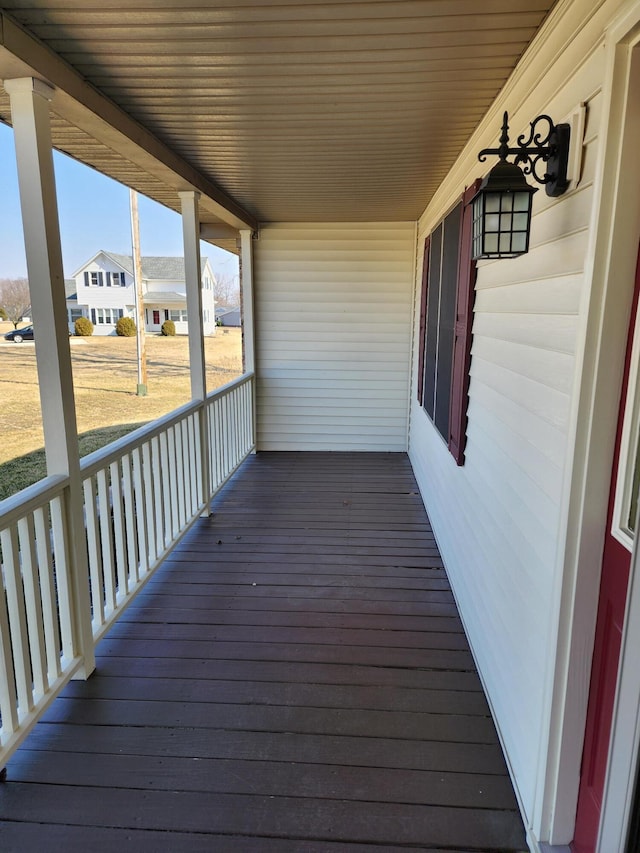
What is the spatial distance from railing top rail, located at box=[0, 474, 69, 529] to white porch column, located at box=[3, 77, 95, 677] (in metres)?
0.06

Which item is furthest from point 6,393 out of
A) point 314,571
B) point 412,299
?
point 314,571

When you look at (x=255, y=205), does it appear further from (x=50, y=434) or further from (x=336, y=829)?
(x=336, y=829)

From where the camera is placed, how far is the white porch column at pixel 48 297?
1.81 metres

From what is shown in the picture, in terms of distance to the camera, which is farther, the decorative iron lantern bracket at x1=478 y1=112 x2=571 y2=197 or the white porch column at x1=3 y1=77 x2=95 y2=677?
the white porch column at x1=3 y1=77 x2=95 y2=677

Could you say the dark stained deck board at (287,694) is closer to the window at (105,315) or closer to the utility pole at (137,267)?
the utility pole at (137,267)

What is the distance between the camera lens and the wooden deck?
156 centimetres

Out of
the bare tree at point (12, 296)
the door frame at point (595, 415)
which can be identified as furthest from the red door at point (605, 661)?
the bare tree at point (12, 296)

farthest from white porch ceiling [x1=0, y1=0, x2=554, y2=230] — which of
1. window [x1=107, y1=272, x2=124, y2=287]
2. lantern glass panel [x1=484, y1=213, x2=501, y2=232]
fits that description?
window [x1=107, y1=272, x2=124, y2=287]

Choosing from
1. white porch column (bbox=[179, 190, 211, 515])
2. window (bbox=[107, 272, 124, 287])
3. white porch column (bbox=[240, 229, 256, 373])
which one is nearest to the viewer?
white porch column (bbox=[179, 190, 211, 515])

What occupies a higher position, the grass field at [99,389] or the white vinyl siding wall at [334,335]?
the white vinyl siding wall at [334,335]

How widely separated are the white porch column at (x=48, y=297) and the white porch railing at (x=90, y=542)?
0.17 feet

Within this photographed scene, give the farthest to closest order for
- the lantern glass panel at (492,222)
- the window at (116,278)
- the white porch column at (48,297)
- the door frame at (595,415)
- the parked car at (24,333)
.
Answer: the window at (116,278)
the parked car at (24,333)
the white porch column at (48,297)
the lantern glass panel at (492,222)
the door frame at (595,415)

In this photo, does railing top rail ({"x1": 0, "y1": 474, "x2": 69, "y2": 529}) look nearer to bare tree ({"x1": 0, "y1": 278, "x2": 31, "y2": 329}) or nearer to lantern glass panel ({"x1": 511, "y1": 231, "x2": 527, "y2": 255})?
lantern glass panel ({"x1": 511, "y1": 231, "x2": 527, "y2": 255})

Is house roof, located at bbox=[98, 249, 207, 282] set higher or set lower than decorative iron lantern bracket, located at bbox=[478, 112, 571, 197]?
higher
